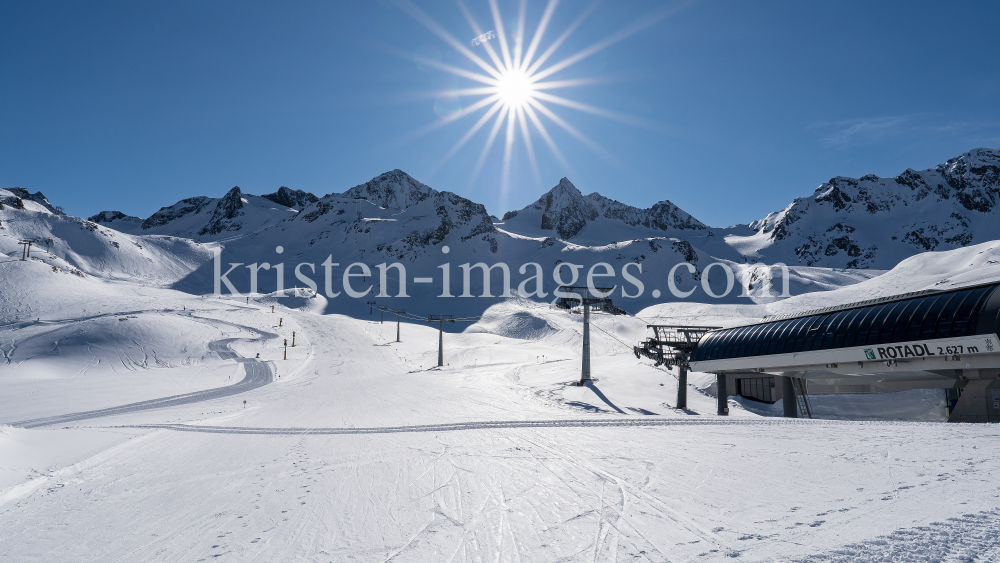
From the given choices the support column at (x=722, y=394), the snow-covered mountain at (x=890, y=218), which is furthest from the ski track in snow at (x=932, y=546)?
the snow-covered mountain at (x=890, y=218)

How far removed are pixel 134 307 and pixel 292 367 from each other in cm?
2963

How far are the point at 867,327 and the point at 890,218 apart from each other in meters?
203

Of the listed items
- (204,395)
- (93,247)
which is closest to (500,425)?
(204,395)

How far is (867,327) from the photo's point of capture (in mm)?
21125

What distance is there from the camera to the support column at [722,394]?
2590 centimetres

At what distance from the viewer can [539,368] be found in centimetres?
3728

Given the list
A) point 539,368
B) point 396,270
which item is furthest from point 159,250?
point 539,368

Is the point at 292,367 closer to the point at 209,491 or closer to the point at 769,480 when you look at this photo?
the point at 209,491

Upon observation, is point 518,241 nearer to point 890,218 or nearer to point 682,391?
point 682,391

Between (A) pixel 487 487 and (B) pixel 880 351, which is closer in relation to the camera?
(A) pixel 487 487

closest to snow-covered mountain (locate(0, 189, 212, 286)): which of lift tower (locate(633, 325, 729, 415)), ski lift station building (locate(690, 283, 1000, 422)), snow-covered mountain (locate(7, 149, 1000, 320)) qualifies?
snow-covered mountain (locate(7, 149, 1000, 320))

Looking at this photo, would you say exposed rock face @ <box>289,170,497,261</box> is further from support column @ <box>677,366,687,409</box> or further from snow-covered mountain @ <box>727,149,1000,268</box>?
snow-covered mountain @ <box>727,149,1000,268</box>

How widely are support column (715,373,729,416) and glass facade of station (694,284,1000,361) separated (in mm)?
1214

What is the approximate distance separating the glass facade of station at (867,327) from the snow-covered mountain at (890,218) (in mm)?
163119
